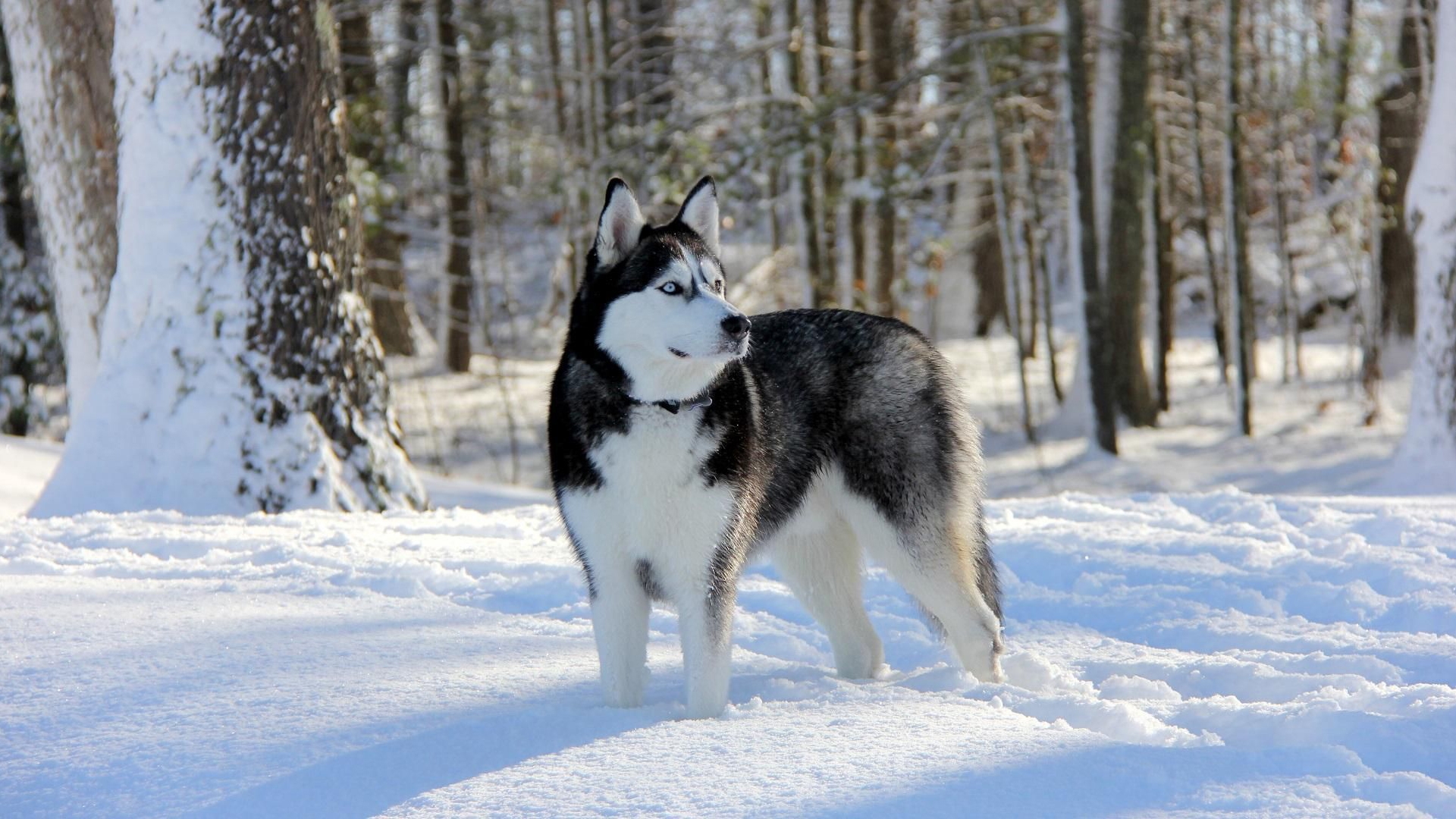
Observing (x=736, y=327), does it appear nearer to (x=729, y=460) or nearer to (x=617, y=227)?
(x=729, y=460)

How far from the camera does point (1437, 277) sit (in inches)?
327

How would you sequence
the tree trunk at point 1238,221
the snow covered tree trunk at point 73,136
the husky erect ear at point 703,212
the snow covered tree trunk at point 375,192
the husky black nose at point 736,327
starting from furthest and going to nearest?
1. the snow covered tree trunk at point 375,192
2. the tree trunk at point 1238,221
3. the snow covered tree trunk at point 73,136
4. the husky erect ear at point 703,212
5. the husky black nose at point 736,327

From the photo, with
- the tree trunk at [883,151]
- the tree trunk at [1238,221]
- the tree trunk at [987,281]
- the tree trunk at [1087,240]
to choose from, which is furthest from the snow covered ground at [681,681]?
the tree trunk at [987,281]

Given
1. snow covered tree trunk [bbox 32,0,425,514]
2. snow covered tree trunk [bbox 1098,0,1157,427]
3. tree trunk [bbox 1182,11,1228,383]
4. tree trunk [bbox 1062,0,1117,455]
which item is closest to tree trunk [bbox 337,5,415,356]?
snow covered tree trunk [bbox 32,0,425,514]

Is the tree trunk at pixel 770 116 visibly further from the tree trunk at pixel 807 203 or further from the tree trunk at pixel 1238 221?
the tree trunk at pixel 1238 221

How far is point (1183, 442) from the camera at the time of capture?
1286 centimetres

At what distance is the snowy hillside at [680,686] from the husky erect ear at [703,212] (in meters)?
1.37

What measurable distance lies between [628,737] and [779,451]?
1075mm

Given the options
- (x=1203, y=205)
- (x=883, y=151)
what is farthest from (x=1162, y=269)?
(x=883, y=151)

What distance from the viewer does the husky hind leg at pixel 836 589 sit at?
4.13 metres

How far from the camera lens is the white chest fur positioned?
326cm

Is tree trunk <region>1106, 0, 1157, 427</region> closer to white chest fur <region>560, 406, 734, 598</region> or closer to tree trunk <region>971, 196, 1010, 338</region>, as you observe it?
tree trunk <region>971, 196, 1010, 338</region>

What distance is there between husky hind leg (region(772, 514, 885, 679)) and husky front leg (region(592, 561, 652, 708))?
87cm

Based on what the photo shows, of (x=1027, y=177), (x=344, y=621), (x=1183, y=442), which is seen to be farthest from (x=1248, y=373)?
(x=344, y=621)
